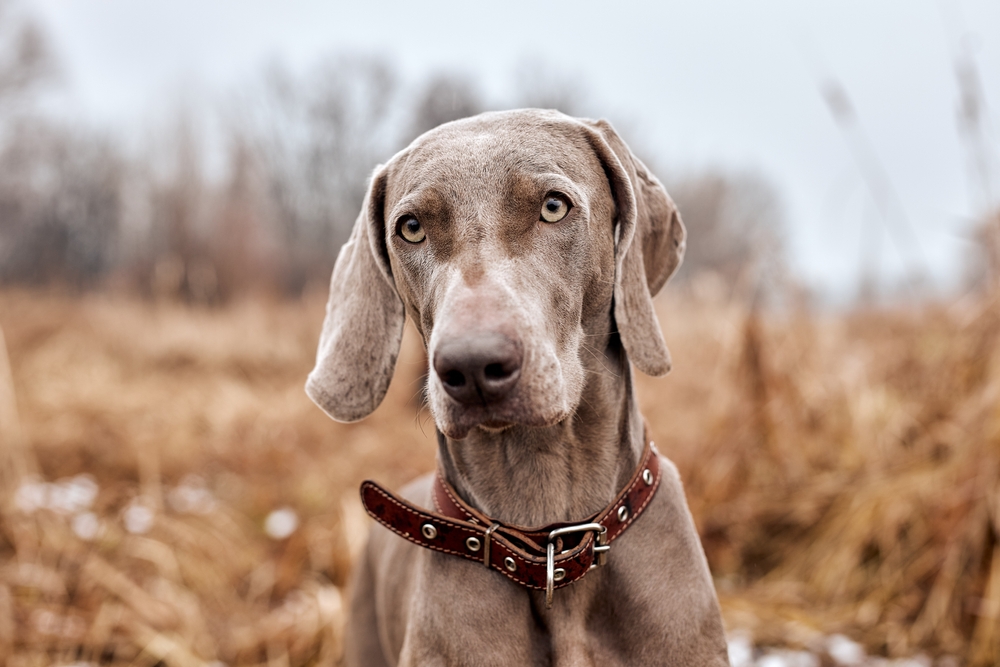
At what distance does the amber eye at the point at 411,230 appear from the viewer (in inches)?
72.0

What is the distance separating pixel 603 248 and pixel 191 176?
59.9 feet

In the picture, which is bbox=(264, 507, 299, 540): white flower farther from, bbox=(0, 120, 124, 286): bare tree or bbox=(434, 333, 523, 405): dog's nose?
bbox=(0, 120, 124, 286): bare tree

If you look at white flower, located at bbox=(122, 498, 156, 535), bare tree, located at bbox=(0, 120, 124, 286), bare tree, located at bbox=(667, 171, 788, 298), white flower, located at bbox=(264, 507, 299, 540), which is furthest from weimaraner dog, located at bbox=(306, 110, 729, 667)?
bare tree, located at bbox=(0, 120, 124, 286)

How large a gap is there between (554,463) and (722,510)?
107 inches

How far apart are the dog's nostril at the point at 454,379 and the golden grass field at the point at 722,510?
248 cm

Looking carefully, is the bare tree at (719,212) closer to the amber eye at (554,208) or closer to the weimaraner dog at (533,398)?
the weimaraner dog at (533,398)

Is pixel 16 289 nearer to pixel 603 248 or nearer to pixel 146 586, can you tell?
pixel 146 586

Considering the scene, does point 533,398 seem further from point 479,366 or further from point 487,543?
point 487,543

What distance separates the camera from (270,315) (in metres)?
11.9

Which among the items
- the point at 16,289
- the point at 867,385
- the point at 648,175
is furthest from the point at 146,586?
the point at 16,289

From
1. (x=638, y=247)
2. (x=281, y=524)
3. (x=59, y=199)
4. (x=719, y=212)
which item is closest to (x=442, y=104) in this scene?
(x=281, y=524)

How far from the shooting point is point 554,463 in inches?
74.6

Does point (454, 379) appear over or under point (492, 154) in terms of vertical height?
under

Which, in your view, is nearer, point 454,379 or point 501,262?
point 454,379
